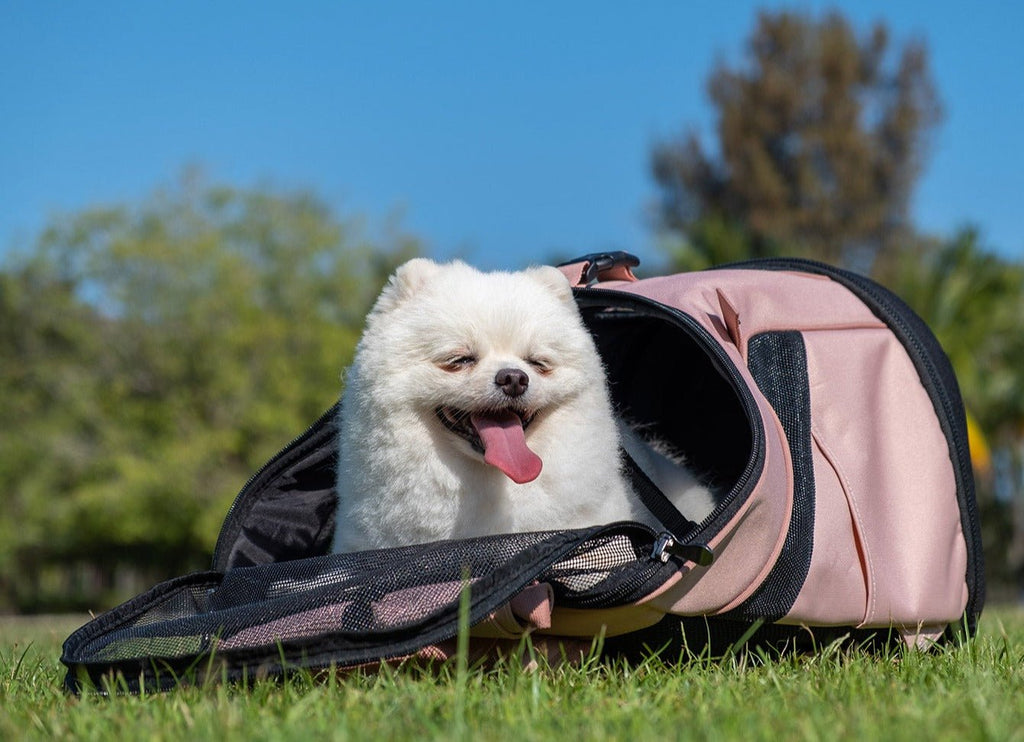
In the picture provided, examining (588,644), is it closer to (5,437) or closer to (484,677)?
(484,677)

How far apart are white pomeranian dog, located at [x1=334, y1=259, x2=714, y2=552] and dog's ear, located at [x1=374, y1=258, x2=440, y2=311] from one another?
0.09m

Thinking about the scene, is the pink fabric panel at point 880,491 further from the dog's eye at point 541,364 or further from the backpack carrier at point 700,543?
the dog's eye at point 541,364

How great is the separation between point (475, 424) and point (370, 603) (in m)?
0.97

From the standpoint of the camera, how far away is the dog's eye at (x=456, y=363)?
387 centimetres

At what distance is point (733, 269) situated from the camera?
490 cm

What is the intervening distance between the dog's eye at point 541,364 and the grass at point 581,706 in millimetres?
1099

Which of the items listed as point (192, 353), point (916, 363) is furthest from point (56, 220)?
point (916, 363)

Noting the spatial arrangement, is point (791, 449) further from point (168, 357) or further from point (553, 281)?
point (168, 357)

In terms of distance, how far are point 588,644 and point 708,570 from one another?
53 cm

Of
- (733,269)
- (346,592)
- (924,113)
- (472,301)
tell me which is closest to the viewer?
(346,592)

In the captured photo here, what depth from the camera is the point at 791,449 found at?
13.0 ft

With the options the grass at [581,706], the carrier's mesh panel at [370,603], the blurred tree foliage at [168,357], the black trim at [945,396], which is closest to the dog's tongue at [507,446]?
the carrier's mesh panel at [370,603]

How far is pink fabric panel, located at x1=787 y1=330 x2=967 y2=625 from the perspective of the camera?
12.6ft

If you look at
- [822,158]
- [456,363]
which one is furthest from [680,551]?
[822,158]
